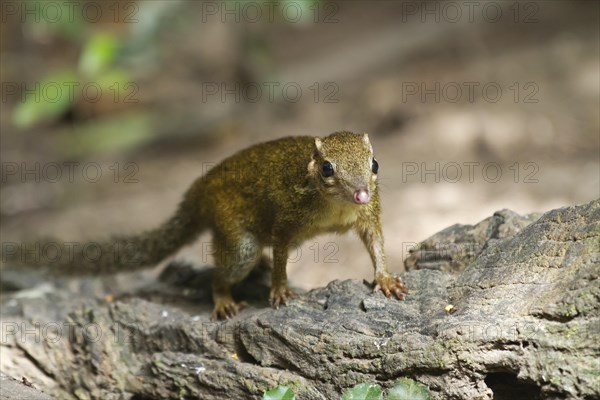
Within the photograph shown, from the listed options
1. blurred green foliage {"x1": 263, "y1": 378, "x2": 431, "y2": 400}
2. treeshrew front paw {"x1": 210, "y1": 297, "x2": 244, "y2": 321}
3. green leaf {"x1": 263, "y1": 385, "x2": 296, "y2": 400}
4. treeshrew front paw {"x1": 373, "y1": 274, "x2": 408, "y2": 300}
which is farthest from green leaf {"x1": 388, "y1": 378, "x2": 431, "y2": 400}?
treeshrew front paw {"x1": 210, "y1": 297, "x2": 244, "y2": 321}

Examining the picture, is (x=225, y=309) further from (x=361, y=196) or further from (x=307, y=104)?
(x=307, y=104)

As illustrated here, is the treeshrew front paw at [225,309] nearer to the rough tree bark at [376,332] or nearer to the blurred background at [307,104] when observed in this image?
the rough tree bark at [376,332]

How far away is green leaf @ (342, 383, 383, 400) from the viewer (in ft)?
12.9

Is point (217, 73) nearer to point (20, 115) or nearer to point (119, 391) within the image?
point (20, 115)

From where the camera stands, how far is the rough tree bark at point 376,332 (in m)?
3.96

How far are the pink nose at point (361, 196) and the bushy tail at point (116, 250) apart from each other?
1.91 metres

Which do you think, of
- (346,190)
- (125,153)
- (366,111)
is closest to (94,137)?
(125,153)

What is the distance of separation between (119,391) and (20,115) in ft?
18.7

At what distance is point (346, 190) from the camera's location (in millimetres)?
5102

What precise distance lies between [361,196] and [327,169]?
1.21 ft

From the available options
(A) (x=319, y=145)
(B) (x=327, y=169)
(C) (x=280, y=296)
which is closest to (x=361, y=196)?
(B) (x=327, y=169)

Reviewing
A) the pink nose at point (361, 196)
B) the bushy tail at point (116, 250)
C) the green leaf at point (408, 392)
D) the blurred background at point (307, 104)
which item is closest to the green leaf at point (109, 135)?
the blurred background at point (307, 104)

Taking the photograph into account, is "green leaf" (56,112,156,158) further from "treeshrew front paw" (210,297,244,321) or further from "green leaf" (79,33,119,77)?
"treeshrew front paw" (210,297,244,321)

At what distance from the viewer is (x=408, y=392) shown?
4.00m
